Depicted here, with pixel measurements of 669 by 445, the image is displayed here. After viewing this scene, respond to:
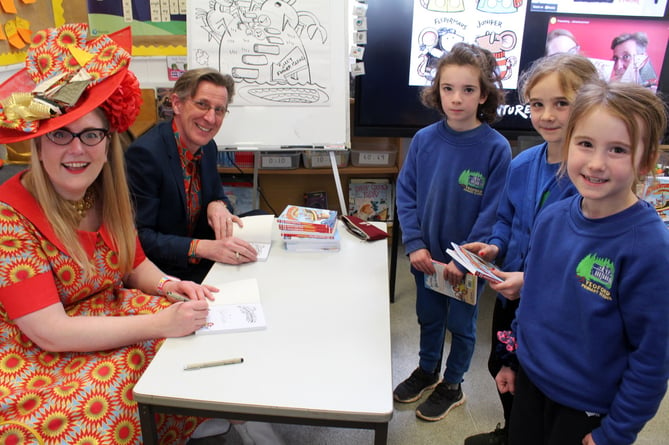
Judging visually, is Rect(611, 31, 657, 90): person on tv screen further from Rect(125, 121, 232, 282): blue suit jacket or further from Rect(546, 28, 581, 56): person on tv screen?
Rect(125, 121, 232, 282): blue suit jacket

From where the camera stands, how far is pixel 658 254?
825 mm

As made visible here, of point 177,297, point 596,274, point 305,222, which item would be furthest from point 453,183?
point 177,297

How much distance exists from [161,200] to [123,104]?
655 mm

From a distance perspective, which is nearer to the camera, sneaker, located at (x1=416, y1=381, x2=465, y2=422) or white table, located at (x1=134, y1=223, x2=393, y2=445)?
white table, located at (x1=134, y1=223, x2=393, y2=445)

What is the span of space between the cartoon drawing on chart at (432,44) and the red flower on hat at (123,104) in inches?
73.9

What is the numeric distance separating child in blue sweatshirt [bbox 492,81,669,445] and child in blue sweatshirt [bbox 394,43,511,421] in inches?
21.2

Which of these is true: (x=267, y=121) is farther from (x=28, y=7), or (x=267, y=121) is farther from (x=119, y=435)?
(x=119, y=435)

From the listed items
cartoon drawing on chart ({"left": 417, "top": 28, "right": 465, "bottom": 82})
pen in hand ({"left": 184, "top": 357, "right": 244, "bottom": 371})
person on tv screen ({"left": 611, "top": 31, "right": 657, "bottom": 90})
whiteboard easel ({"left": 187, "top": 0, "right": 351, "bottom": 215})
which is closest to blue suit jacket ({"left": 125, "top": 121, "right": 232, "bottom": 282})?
pen in hand ({"left": 184, "top": 357, "right": 244, "bottom": 371})

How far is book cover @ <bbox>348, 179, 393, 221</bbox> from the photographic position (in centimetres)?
349

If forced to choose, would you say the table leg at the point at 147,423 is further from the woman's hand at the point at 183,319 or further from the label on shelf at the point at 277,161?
the label on shelf at the point at 277,161

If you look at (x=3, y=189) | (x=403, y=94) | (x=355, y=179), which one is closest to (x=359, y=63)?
(x=403, y=94)

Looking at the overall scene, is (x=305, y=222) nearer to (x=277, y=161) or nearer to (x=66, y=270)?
(x=66, y=270)

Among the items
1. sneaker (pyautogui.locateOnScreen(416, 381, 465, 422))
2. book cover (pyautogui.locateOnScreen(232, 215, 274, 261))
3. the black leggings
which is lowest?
sneaker (pyautogui.locateOnScreen(416, 381, 465, 422))

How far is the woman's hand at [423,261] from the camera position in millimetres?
1658
